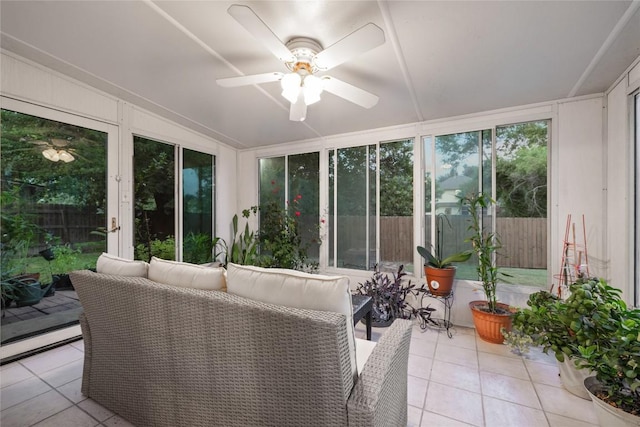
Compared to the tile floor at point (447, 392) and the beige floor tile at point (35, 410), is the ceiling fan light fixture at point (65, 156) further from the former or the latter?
the beige floor tile at point (35, 410)

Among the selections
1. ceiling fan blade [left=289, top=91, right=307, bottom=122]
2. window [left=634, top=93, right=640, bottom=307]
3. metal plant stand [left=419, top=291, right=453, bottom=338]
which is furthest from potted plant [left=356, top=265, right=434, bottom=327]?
ceiling fan blade [left=289, top=91, right=307, bottom=122]

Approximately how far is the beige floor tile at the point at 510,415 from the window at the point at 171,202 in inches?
141

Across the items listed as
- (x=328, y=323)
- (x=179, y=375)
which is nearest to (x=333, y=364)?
(x=328, y=323)

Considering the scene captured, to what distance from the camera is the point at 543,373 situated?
2.08 m

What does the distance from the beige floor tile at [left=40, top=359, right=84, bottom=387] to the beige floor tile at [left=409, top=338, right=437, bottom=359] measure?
2.69 meters

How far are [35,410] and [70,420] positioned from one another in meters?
0.30

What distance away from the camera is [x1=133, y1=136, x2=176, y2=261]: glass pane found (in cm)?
324

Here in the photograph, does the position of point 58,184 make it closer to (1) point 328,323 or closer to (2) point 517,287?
(1) point 328,323

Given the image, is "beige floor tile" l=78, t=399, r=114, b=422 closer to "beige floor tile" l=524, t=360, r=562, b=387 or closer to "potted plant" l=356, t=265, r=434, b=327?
"potted plant" l=356, t=265, r=434, b=327

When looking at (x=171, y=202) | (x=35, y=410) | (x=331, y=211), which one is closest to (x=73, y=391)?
(x=35, y=410)

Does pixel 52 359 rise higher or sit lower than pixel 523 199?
lower

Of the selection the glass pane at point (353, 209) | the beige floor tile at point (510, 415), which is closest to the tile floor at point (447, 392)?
the beige floor tile at point (510, 415)

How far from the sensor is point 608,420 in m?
1.41

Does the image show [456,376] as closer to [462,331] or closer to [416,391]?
[416,391]
